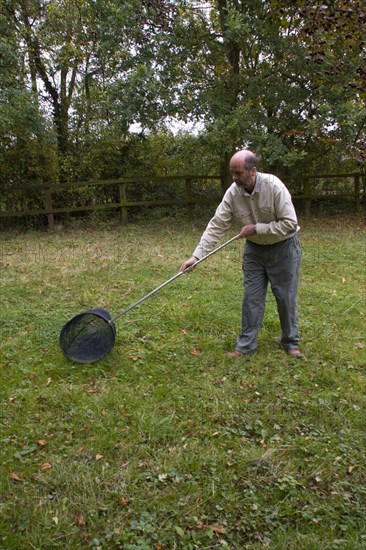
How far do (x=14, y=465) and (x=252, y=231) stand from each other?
2476mm

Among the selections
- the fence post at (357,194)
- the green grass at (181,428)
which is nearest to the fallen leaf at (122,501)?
the green grass at (181,428)

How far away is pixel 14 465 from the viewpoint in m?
A: 2.79

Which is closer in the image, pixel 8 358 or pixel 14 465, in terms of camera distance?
pixel 14 465

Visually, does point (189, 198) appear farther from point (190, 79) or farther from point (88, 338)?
point (88, 338)

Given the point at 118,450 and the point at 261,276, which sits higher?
the point at 261,276

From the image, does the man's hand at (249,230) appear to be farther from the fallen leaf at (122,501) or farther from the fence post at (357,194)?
the fence post at (357,194)

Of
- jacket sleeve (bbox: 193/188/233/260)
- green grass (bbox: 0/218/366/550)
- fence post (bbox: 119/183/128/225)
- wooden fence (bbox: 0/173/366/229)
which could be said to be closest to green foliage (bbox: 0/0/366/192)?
wooden fence (bbox: 0/173/366/229)

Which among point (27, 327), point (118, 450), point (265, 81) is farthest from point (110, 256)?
point (265, 81)

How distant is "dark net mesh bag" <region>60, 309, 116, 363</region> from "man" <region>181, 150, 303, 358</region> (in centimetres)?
90

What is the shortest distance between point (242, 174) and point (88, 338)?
1.96 metres

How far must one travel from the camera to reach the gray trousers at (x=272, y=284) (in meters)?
4.00

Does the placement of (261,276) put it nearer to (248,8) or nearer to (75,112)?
(248,8)

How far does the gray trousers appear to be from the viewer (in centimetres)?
400

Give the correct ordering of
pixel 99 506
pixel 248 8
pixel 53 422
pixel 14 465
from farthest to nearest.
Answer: pixel 248 8
pixel 53 422
pixel 14 465
pixel 99 506
